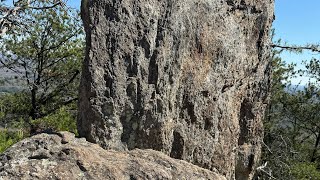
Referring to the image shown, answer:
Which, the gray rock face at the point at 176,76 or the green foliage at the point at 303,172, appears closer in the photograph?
the gray rock face at the point at 176,76

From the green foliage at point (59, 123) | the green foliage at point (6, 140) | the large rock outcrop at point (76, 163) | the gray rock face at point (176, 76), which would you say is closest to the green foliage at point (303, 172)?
the green foliage at point (59, 123)

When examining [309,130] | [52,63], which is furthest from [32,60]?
[309,130]

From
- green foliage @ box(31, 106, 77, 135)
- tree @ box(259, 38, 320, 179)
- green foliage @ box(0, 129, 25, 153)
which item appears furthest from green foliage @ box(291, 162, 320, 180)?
green foliage @ box(0, 129, 25, 153)

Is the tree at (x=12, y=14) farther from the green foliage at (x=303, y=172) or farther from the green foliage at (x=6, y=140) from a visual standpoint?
the green foliage at (x=303, y=172)

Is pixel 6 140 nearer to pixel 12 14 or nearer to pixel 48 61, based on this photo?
pixel 12 14

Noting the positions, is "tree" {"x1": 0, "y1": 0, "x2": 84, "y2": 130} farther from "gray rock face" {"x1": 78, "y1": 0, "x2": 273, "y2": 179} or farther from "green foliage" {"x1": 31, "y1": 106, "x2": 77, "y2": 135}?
"gray rock face" {"x1": 78, "y1": 0, "x2": 273, "y2": 179}

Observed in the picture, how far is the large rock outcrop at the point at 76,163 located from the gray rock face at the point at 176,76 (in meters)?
0.32

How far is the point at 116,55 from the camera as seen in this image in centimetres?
480

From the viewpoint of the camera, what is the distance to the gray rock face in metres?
4.77

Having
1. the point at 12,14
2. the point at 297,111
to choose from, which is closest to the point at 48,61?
the point at 12,14

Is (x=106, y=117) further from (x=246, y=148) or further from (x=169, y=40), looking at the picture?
(x=246, y=148)

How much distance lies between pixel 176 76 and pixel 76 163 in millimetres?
1742

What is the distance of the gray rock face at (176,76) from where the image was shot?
477cm

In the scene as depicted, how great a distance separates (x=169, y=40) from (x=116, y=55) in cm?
74
